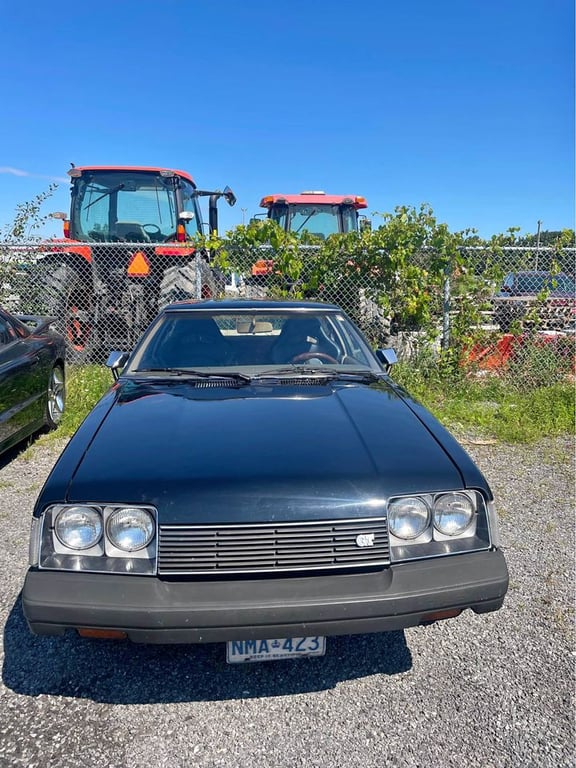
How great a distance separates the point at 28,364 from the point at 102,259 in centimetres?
347

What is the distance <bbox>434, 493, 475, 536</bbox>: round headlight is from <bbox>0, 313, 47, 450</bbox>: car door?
3.75 meters

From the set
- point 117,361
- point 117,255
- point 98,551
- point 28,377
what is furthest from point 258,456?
point 117,255

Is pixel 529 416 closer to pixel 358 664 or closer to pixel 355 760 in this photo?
pixel 358 664

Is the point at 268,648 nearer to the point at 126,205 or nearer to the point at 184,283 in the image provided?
the point at 184,283

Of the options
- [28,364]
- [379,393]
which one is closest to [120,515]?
[379,393]

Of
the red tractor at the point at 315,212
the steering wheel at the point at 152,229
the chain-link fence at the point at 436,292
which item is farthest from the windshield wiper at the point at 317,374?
the red tractor at the point at 315,212

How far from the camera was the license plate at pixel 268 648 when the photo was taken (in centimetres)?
209

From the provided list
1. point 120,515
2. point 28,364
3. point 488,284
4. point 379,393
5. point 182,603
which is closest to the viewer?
point 182,603

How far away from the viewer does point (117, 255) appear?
26.7 ft

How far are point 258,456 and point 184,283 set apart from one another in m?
5.77

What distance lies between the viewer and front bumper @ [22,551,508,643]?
6.33 feet

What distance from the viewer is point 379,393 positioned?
122 inches

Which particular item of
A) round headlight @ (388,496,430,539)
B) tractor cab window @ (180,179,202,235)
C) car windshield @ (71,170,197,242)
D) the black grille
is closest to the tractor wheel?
car windshield @ (71,170,197,242)

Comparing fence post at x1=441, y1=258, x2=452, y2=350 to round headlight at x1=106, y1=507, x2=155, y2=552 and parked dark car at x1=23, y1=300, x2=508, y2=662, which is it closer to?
parked dark car at x1=23, y1=300, x2=508, y2=662
